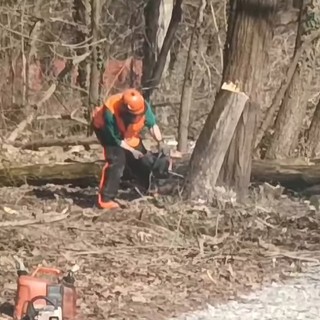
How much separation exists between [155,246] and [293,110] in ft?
20.5

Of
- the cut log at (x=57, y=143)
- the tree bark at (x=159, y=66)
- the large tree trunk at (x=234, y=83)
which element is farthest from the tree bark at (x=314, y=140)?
the large tree trunk at (x=234, y=83)

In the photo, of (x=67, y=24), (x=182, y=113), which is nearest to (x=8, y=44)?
(x=67, y=24)

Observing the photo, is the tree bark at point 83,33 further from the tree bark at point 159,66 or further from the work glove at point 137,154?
the work glove at point 137,154

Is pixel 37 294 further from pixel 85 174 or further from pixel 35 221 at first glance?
pixel 85 174

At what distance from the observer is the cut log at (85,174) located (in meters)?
12.0

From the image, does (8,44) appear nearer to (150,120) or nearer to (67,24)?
(67,24)

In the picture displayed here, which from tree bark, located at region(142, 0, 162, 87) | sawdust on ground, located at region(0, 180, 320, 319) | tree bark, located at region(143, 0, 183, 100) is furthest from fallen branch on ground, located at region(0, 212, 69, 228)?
tree bark, located at region(142, 0, 162, 87)

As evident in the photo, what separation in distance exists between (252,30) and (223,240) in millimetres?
2532

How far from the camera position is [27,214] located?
10781 millimetres

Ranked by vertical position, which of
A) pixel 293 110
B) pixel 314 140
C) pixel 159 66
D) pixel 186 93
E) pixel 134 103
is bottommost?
pixel 314 140

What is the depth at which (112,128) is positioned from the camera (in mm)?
10719

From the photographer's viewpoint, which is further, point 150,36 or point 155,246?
point 150,36

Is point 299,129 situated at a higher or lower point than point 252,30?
lower

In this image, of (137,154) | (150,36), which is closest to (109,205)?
(137,154)
